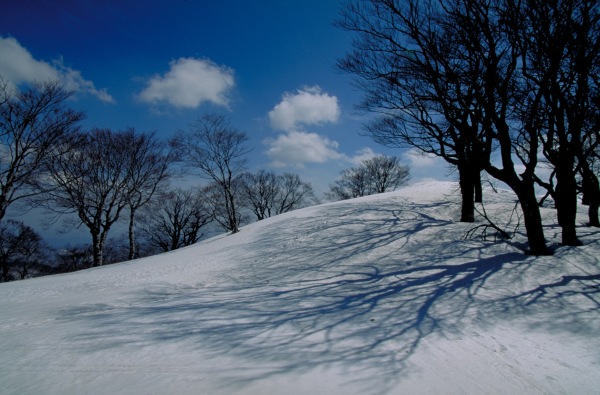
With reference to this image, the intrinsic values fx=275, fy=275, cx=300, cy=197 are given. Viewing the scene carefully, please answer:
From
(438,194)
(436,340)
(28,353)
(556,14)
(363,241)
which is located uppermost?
(556,14)

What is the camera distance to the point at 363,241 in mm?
8680

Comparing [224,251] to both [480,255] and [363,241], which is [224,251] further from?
[480,255]

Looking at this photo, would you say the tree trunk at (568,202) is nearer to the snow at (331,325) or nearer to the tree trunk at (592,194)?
the snow at (331,325)

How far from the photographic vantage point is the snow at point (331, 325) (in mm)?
2746

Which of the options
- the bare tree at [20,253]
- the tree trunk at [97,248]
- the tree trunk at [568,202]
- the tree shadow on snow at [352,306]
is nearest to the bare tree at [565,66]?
the tree trunk at [568,202]

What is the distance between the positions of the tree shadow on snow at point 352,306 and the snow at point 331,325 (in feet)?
0.09

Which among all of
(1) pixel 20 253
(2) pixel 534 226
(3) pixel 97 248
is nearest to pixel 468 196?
(2) pixel 534 226

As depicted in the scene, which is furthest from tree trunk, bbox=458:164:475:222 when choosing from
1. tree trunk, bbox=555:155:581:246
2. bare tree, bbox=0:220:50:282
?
bare tree, bbox=0:220:50:282

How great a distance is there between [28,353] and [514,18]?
10.7 m

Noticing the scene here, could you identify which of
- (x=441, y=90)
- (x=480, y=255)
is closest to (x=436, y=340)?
(x=480, y=255)

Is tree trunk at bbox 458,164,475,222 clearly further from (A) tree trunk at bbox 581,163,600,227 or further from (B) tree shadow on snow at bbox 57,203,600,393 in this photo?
(A) tree trunk at bbox 581,163,600,227

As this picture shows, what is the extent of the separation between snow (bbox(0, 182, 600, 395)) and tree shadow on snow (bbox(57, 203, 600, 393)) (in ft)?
0.09

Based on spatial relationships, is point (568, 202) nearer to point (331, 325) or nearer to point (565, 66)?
point (565, 66)

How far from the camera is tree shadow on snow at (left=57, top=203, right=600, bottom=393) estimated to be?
3246 mm
